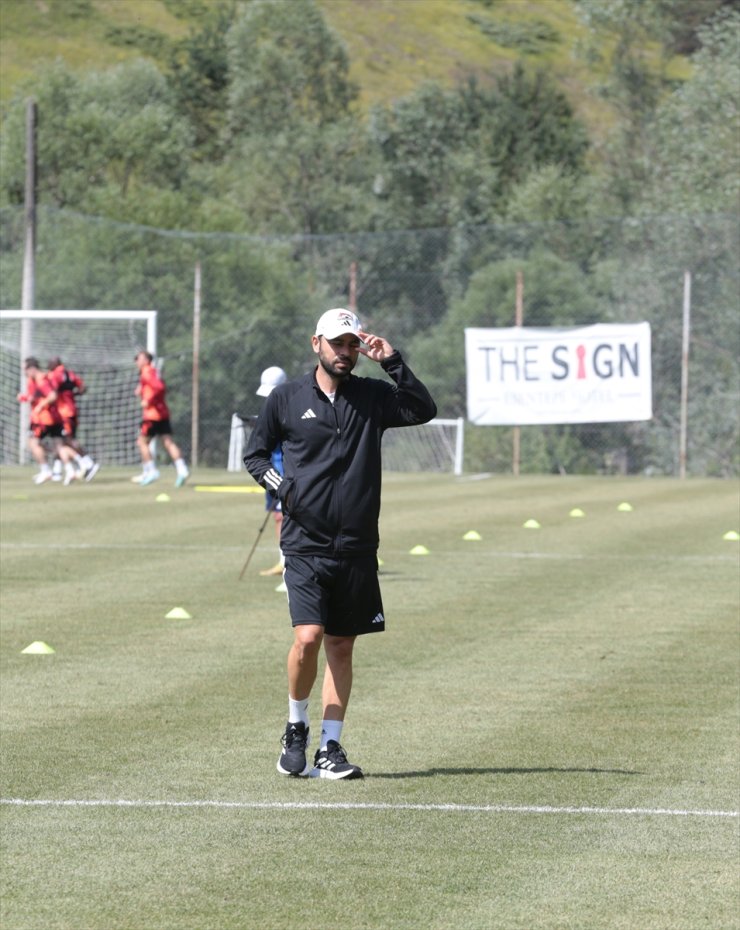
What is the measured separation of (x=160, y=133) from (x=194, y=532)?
5448 cm

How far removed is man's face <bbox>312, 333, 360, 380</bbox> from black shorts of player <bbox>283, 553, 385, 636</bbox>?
2.71 ft

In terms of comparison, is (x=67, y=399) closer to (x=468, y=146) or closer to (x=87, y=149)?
(x=87, y=149)

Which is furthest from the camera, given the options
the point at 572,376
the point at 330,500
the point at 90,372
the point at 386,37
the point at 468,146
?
the point at 386,37

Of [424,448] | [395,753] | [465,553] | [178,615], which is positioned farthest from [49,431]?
[395,753]

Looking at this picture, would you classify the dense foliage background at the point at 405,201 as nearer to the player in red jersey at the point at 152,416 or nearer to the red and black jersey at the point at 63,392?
the red and black jersey at the point at 63,392

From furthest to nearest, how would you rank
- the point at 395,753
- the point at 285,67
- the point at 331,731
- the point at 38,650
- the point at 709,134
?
1. the point at 285,67
2. the point at 709,134
3. the point at 38,650
4. the point at 395,753
5. the point at 331,731

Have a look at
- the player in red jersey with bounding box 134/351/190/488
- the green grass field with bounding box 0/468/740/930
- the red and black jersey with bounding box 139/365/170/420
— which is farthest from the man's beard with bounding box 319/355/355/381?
the red and black jersey with bounding box 139/365/170/420

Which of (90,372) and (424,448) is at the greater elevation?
(90,372)

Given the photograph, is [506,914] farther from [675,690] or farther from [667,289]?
[667,289]

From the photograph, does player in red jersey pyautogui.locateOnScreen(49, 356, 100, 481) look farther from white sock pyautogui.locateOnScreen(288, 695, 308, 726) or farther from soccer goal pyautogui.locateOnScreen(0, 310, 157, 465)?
white sock pyautogui.locateOnScreen(288, 695, 308, 726)

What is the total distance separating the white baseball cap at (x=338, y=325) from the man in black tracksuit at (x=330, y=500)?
11cm

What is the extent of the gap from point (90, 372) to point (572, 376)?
1096 cm

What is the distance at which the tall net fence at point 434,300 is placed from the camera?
3984cm

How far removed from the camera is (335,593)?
28.9ft
